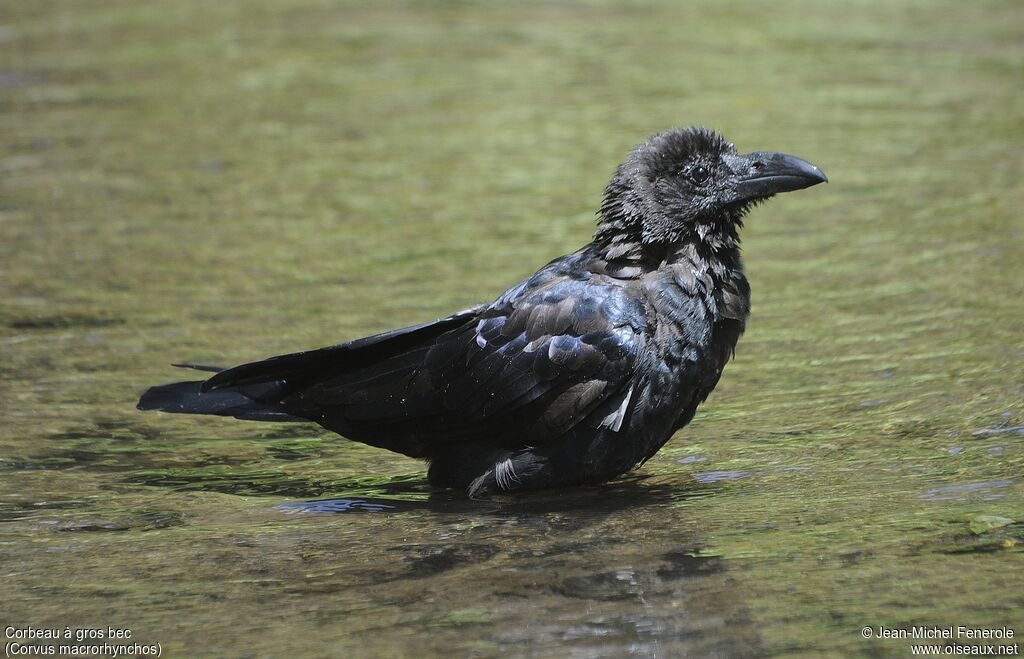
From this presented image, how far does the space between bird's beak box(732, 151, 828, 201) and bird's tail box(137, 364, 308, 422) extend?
2105mm

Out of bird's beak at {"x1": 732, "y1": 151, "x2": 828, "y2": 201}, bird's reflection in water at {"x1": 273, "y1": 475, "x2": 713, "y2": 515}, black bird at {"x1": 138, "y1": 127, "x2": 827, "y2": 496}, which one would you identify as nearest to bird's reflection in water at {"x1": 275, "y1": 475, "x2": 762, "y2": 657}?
bird's reflection in water at {"x1": 273, "y1": 475, "x2": 713, "y2": 515}

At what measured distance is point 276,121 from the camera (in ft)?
38.9

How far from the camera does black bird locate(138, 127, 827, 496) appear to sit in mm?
5258

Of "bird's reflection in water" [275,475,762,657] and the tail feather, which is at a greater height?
the tail feather

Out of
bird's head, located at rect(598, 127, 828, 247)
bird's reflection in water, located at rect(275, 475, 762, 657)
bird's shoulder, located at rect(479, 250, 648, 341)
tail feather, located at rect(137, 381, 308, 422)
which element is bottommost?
bird's reflection in water, located at rect(275, 475, 762, 657)

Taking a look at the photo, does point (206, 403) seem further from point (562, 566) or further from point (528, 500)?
point (562, 566)

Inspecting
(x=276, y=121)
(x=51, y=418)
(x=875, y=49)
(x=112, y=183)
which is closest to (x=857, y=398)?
(x=51, y=418)

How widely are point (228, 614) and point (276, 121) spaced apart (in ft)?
26.5

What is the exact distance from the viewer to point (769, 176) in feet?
18.5

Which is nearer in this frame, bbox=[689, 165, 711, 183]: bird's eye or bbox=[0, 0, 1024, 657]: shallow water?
bbox=[0, 0, 1024, 657]: shallow water

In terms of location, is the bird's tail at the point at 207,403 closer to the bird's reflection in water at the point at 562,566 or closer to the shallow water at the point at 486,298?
the shallow water at the point at 486,298

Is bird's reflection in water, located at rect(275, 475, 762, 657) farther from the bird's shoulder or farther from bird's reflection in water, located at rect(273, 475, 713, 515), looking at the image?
the bird's shoulder

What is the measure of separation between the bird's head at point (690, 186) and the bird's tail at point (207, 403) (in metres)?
1.61

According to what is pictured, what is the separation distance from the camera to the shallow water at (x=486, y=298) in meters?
4.37
